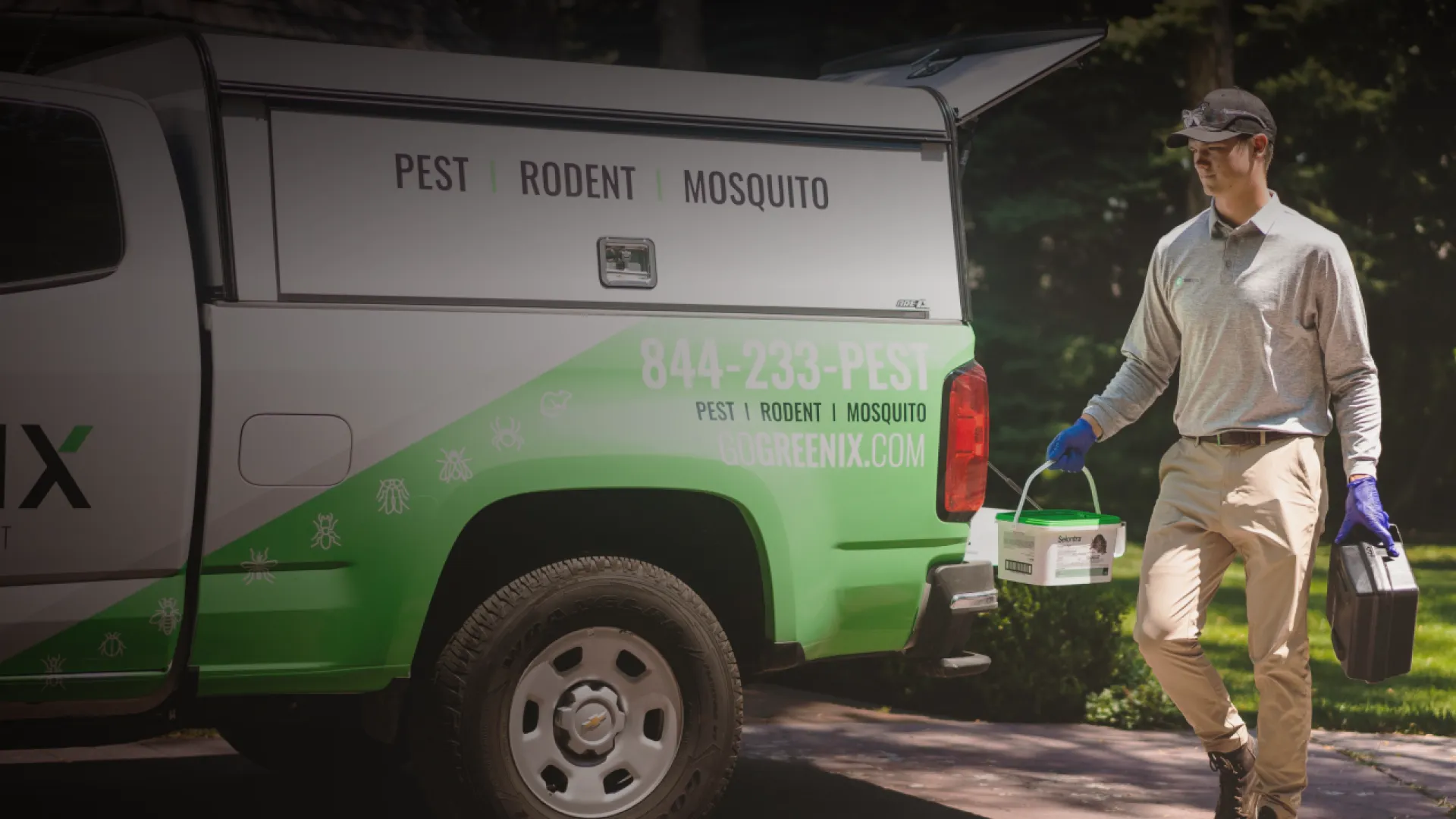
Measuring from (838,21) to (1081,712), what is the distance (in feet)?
35.2

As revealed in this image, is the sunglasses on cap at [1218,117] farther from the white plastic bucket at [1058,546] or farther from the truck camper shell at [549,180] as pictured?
the white plastic bucket at [1058,546]

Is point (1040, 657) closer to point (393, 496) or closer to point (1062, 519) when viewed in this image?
point (1062, 519)

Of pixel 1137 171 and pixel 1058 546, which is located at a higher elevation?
pixel 1137 171

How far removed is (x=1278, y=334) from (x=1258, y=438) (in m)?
0.30

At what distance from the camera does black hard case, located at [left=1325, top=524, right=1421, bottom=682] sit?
5074 mm

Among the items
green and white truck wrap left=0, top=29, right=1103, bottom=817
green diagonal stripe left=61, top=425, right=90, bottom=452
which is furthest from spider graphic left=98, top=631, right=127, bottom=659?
green diagonal stripe left=61, top=425, right=90, bottom=452

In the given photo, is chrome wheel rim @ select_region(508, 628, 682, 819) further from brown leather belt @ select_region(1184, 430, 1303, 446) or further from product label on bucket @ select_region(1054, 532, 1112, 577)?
brown leather belt @ select_region(1184, 430, 1303, 446)

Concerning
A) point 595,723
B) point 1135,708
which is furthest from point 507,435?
point 1135,708

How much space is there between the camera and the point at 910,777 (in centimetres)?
677

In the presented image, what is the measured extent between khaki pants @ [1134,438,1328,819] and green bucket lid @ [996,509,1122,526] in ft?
0.96

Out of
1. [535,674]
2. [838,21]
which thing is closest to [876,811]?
[535,674]

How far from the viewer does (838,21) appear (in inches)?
696

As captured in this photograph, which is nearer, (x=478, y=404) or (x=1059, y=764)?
(x=478, y=404)

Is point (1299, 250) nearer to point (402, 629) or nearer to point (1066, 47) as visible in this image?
point (1066, 47)
